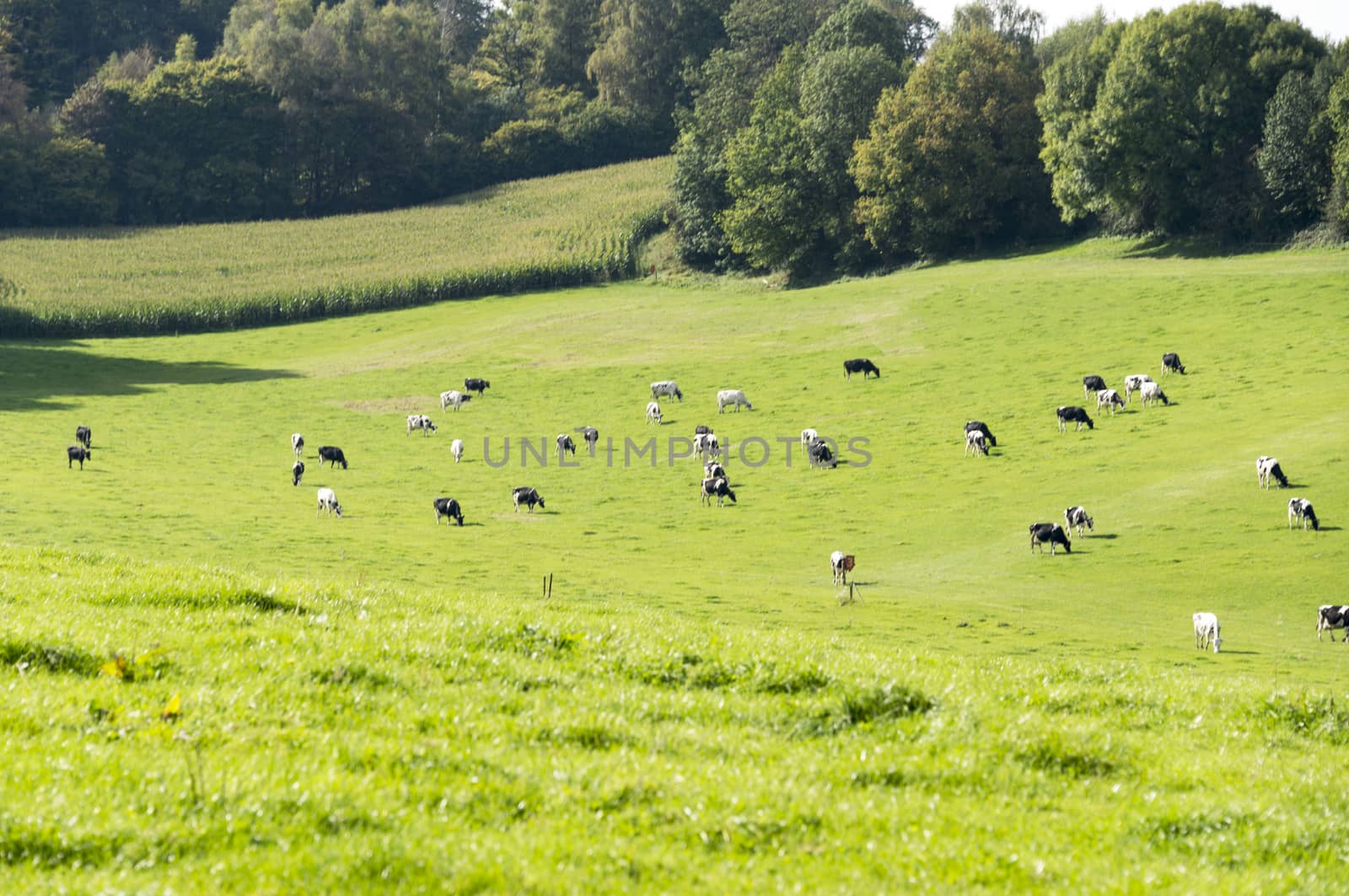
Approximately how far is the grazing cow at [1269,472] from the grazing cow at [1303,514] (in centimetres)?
320

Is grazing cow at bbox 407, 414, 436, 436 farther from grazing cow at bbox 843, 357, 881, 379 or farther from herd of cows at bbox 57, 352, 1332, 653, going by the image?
grazing cow at bbox 843, 357, 881, 379

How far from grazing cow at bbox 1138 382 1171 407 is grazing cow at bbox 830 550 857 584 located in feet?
78.5

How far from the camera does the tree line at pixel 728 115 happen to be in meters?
81.2

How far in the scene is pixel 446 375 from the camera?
7775 centimetres

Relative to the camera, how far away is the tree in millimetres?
91812

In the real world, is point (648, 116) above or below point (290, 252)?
above

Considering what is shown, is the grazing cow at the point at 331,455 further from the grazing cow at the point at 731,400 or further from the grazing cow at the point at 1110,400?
the grazing cow at the point at 1110,400

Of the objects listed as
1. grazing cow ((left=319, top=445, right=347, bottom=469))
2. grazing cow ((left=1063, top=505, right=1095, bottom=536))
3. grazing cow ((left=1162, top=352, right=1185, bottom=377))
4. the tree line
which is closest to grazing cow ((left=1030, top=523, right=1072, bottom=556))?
grazing cow ((left=1063, top=505, right=1095, bottom=536))

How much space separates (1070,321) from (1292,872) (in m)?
65.0

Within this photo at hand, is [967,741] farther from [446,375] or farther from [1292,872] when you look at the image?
[446,375]

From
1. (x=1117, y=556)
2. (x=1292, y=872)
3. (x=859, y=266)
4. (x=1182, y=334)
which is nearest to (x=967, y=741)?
(x=1292, y=872)

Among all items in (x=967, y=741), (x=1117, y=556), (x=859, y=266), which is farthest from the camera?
(x=859, y=266)

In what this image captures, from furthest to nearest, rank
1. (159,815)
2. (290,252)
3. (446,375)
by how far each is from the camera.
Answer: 1. (290,252)
2. (446,375)
3. (159,815)

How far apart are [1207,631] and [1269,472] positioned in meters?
14.8
